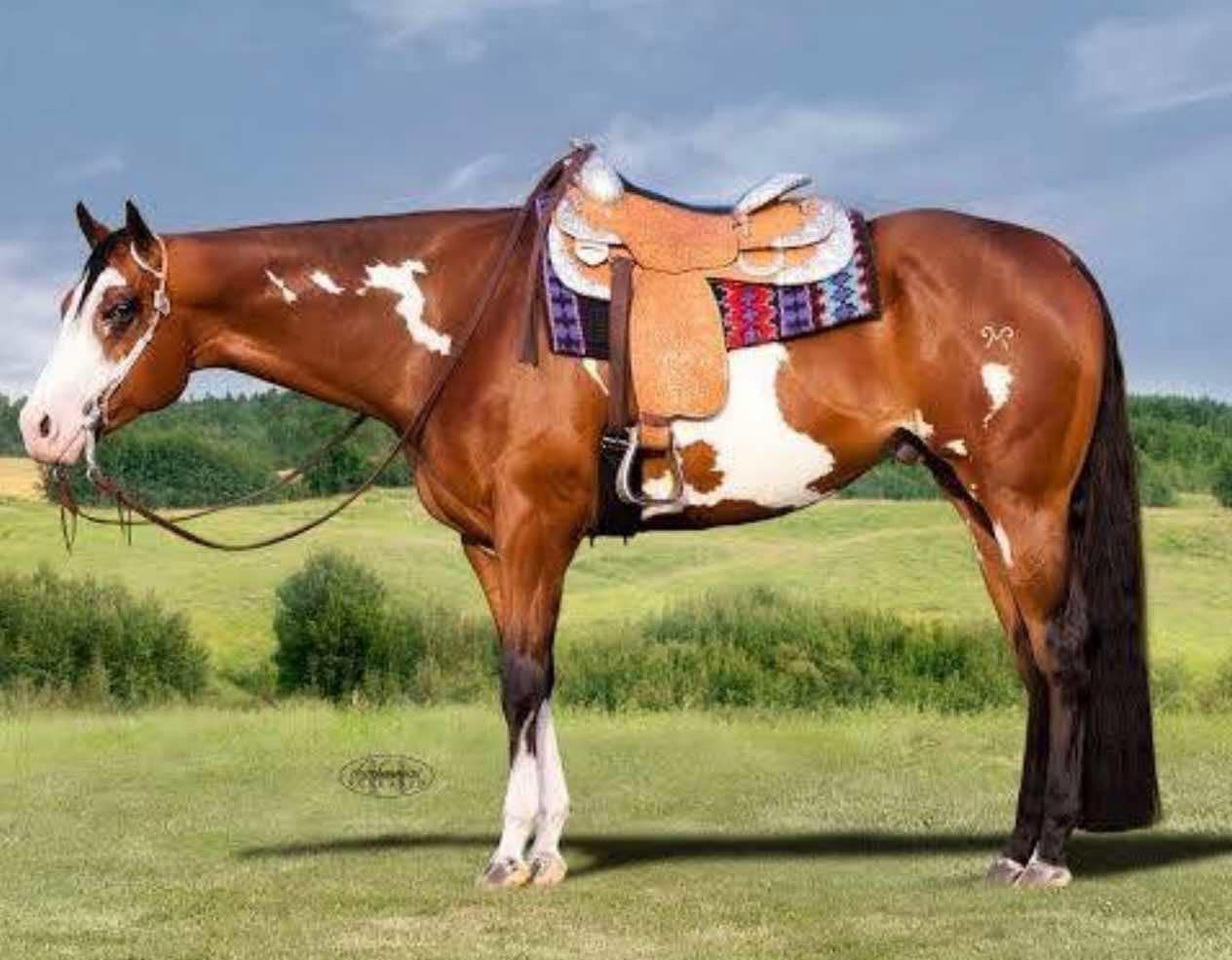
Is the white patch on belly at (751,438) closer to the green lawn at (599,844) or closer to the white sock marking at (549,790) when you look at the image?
the white sock marking at (549,790)

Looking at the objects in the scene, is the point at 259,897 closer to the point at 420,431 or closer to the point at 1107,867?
the point at 420,431

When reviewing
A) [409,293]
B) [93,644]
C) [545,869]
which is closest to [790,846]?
[545,869]

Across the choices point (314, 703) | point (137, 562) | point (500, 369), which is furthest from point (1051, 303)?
point (137, 562)

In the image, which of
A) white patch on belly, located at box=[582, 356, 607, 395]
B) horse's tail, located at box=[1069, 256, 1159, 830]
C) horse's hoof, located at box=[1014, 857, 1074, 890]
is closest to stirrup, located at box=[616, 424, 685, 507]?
white patch on belly, located at box=[582, 356, 607, 395]

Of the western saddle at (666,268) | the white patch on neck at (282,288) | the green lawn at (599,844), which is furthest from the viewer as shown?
the white patch on neck at (282,288)

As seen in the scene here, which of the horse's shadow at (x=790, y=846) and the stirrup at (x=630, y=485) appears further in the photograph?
the horse's shadow at (x=790, y=846)

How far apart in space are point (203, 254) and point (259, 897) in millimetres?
3014

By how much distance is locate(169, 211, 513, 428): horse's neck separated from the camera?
28.5 ft

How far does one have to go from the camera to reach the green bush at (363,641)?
19.0 metres

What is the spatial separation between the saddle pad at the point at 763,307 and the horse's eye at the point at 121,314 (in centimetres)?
193

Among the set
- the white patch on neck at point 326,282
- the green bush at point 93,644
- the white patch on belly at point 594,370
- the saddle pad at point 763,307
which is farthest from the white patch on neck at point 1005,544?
the green bush at point 93,644

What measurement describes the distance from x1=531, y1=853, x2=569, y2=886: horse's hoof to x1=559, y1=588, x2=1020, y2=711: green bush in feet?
25.0

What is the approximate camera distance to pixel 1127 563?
350 inches

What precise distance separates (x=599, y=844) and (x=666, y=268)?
3360 millimetres
